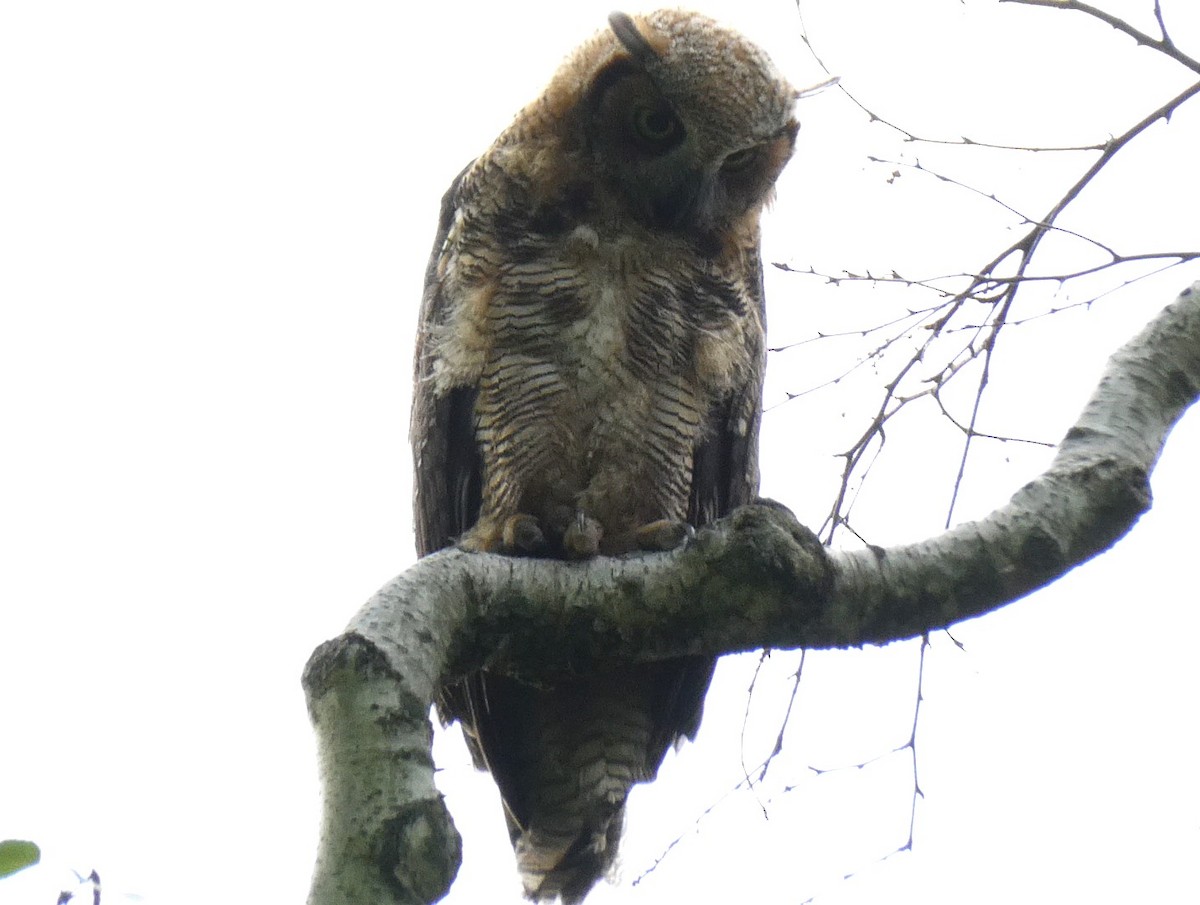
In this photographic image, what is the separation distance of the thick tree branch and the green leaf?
52 centimetres

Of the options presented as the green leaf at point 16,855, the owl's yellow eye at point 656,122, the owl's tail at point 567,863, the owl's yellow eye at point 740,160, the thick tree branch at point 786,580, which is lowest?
the green leaf at point 16,855

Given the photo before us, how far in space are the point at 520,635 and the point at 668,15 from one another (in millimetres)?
2297

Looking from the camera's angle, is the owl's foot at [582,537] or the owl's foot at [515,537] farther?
the owl's foot at [515,537]

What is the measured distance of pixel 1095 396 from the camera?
256cm

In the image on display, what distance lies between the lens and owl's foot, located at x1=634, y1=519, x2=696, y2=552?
3500 mm

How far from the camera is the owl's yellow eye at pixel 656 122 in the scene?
3922 mm

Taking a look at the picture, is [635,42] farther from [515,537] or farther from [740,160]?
[515,537]

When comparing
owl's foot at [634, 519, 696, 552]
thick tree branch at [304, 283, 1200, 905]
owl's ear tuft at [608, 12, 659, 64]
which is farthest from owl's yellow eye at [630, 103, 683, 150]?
thick tree branch at [304, 283, 1200, 905]

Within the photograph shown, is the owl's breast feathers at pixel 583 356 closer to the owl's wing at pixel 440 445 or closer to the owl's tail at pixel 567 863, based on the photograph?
the owl's wing at pixel 440 445

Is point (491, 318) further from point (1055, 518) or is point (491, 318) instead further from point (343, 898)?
point (343, 898)

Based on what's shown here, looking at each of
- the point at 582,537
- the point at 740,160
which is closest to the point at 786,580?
the point at 582,537

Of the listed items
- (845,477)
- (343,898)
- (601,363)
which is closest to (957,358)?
(845,477)

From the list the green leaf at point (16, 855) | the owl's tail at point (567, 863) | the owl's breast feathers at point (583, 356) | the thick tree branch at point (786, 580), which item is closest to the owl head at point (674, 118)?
the owl's breast feathers at point (583, 356)

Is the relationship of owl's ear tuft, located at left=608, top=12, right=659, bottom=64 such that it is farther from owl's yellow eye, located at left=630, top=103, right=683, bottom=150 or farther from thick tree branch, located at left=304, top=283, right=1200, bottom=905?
thick tree branch, located at left=304, top=283, right=1200, bottom=905
